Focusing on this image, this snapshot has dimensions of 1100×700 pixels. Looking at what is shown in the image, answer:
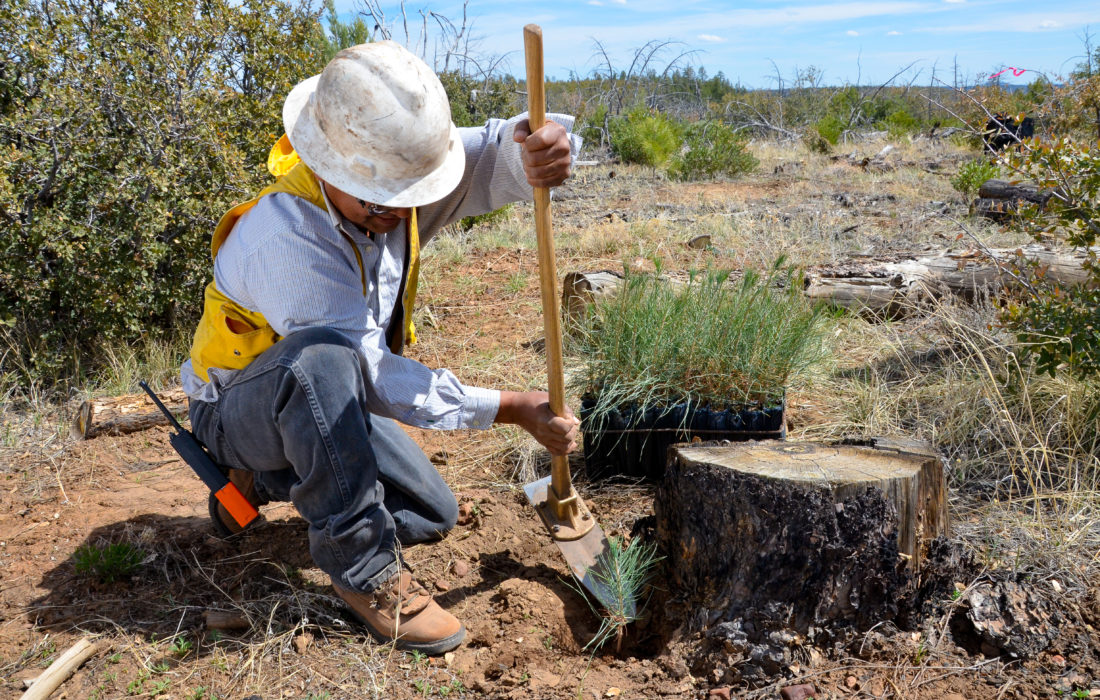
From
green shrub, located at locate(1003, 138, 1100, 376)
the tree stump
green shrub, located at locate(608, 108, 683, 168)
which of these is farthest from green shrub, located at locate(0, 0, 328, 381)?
green shrub, located at locate(608, 108, 683, 168)

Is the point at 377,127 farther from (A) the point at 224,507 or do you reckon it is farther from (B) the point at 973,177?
(B) the point at 973,177

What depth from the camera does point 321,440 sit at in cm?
206

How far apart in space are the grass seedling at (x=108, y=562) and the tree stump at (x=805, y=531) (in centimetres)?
173

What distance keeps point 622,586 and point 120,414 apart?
2.67 m

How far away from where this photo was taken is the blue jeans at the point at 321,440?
206 cm

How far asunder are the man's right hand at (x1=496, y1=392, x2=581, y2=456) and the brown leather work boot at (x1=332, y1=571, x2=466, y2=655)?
543 millimetres

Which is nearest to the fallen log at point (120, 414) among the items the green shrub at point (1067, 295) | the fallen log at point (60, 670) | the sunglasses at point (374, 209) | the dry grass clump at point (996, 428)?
the fallen log at point (60, 670)

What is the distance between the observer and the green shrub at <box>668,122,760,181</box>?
11.4m

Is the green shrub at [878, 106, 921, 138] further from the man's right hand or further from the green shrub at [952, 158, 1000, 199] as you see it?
the man's right hand

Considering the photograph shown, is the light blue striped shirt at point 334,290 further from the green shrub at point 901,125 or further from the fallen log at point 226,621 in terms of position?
the green shrub at point 901,125

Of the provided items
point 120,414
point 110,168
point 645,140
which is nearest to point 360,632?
point 120,414

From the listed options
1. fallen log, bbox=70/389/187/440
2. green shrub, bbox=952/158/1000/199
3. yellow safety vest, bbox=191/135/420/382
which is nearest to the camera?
yellow safety vest, bbox=191/135/420/382

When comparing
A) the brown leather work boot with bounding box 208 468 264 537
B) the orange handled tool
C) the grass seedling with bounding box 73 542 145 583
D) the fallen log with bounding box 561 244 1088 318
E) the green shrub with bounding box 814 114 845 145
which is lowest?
the grass seedling with bounding box 73 542 145 583

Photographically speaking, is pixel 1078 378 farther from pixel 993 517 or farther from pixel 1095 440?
pixel 993 517
